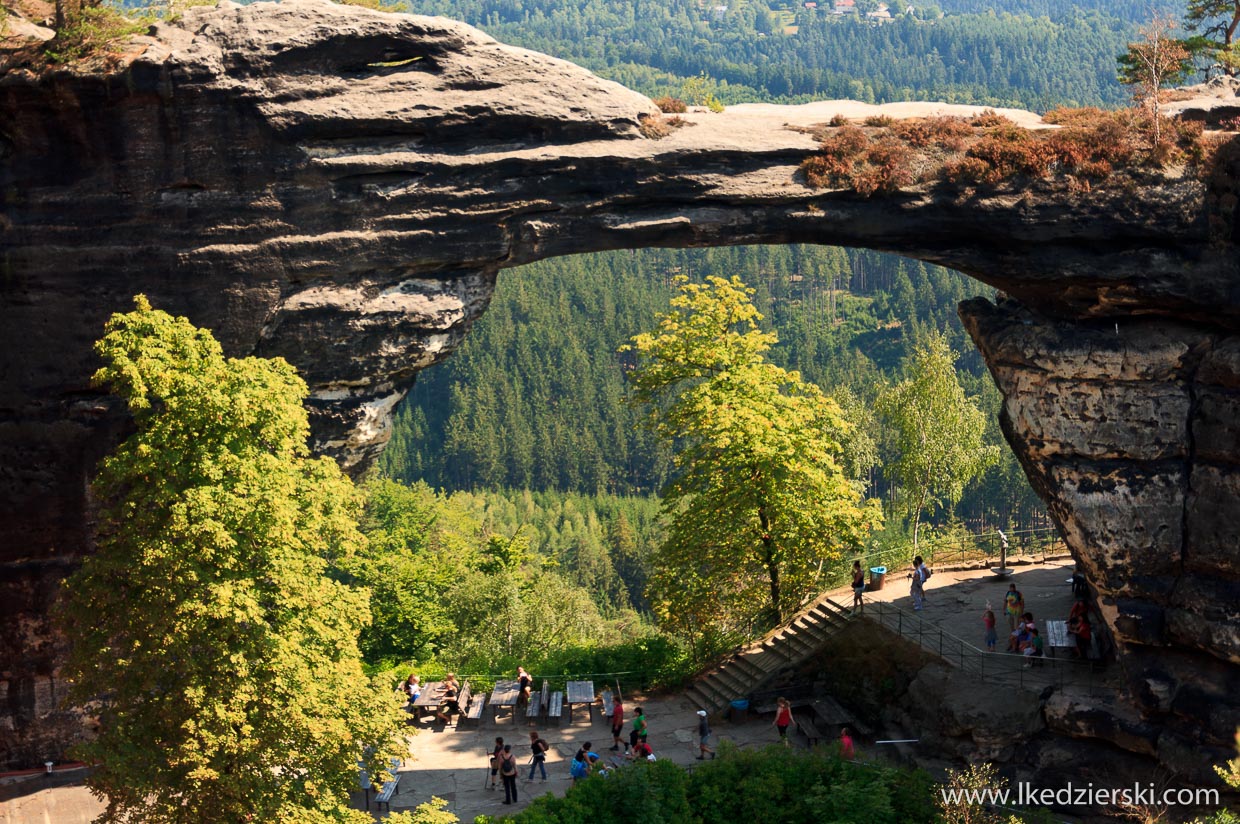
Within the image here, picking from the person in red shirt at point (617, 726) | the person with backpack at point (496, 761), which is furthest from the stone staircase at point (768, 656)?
the person with backpack at point (496, 761)

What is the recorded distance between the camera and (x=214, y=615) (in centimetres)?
2303

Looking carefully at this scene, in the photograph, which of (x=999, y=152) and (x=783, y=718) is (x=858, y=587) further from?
(x=999, y=152)

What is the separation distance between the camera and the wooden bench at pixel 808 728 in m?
32.2

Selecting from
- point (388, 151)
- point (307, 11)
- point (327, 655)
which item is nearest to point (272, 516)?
point (327, 655)

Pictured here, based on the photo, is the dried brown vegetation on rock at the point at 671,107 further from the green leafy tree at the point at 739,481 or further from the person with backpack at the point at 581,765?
the person with backpack at the point at 581,765

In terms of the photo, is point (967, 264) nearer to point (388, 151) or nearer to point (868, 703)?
point (868, 703)

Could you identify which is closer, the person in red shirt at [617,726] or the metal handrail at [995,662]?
the metal handrail at [995,662]

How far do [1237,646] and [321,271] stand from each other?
73.6 ft

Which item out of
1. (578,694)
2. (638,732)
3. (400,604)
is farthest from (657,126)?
(400,604)

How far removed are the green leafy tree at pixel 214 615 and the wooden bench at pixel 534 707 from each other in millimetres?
9670

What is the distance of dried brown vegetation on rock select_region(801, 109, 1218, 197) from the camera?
96.6 feet

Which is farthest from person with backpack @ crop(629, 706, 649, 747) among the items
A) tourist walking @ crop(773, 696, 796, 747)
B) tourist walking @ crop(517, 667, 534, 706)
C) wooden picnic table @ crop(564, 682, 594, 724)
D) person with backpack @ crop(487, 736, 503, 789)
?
tourist walking @ crop(517, 667, 534, 706)

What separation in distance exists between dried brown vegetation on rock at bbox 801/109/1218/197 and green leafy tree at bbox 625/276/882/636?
24.9ft

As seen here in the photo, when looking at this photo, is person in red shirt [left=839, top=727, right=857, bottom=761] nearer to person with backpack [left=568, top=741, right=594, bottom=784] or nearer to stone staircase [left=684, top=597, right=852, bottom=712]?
stone staircase [left=684, top=597, right=852, bottom=712]
